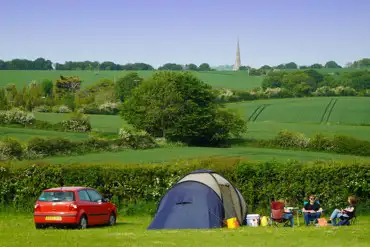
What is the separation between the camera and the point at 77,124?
81875mm

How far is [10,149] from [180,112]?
23747 millimetres

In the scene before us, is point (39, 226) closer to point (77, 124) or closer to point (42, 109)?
point (77, 124)

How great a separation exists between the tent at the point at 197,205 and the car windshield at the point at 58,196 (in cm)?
307

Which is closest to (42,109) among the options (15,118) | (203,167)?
(15,118)

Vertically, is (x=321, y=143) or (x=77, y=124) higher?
(x=77, y=124)

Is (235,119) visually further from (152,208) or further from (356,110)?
(152,208)

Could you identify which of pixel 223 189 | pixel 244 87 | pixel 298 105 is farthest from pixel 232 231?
pixel 244 87

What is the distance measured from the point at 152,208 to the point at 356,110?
7493 cm

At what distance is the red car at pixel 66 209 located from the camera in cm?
2448

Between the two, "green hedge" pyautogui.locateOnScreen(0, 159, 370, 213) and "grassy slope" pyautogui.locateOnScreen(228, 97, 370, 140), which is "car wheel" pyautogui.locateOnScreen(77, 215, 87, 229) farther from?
"grassy slope" pyautogui.locateOnScreen(228, 97, 370, 140)

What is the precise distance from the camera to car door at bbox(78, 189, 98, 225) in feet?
82.6

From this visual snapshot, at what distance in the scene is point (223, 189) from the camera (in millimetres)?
27203

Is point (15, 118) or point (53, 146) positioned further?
point (15, 118)

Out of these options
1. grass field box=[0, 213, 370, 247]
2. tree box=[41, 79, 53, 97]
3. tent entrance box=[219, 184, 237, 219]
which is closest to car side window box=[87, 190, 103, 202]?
grass field box=[0, 213, 370, 247]
